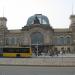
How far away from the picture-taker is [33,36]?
326ft

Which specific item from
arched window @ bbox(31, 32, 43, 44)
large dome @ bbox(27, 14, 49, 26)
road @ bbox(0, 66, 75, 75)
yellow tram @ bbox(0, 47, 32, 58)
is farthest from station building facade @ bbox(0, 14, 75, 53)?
road @ bbox(0, 66, 75, 75)

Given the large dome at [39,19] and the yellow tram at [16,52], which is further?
the large dome at [39,19]

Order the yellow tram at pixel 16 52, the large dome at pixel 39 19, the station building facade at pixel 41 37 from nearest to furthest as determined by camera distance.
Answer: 1. the yellow tram at pixel 16 52
2. the station building facade at pixel 41 37
3. the large dome at pixel 39 19

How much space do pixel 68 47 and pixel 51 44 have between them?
6.34 meters

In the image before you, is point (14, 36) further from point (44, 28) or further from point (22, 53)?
point (22, 53)

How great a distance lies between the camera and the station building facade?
3848 inches

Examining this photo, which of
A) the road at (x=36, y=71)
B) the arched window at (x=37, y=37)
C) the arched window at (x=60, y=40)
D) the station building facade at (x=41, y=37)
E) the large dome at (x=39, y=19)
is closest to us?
the road at (x=36, y=71)

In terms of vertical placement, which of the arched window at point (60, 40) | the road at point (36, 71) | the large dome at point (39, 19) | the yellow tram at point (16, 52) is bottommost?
the road at point (36, 71)

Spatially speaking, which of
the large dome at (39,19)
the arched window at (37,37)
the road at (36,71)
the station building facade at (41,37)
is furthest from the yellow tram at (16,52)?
the large dome at (39,19)

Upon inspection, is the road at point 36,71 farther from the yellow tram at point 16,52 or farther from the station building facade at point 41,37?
the station building facade at point 41,37

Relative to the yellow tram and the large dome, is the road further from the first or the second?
the large dome

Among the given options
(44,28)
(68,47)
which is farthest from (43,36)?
(68,47)

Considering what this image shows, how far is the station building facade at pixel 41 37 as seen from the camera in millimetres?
97750

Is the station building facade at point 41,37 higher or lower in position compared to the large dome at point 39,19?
lower
